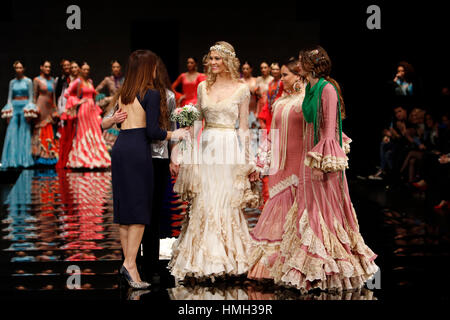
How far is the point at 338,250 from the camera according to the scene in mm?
4203

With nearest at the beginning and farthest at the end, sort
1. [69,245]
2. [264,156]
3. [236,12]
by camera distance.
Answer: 1. [264,156]
2. [69,245]
3. [236,12]

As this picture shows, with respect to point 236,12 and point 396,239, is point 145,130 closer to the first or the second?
point 396,239

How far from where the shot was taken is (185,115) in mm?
4508

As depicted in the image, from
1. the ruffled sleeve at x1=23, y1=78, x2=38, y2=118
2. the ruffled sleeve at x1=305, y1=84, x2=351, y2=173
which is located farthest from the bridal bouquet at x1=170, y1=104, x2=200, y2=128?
the ruffled sleeve at x1=23, y1=78, x2=38, y2=118

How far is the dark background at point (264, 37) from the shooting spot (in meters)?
8.98

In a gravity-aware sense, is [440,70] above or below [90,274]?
above

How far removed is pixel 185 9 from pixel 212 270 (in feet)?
30.7

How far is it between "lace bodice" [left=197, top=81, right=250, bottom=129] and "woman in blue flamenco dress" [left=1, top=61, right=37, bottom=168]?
8961 mm

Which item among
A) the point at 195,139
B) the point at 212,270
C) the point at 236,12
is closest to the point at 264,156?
the point at 195,139

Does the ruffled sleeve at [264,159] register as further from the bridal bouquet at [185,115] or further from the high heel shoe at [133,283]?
Answer: the high heel shoe at [133,283]

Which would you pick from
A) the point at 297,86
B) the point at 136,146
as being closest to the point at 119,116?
the point at 136,146

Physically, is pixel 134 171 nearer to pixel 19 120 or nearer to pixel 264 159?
pixel 264 159
